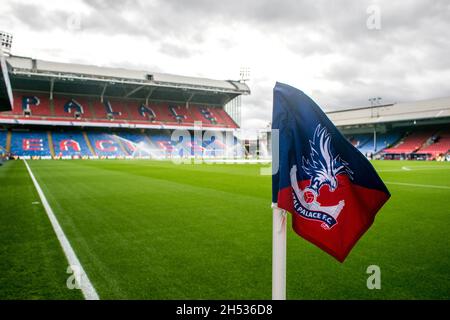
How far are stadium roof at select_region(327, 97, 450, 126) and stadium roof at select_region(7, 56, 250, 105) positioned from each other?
20.4 metres

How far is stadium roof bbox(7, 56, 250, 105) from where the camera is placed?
50.3 metres

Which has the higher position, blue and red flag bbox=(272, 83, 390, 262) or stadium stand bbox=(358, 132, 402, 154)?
stadium stand bbox=(358, 132, 402, 154)

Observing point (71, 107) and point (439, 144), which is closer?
point (439, 144)

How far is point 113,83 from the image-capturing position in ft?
181

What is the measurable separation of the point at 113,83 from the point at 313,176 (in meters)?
57.2

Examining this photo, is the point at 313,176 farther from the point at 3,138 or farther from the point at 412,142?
the point at 412,142

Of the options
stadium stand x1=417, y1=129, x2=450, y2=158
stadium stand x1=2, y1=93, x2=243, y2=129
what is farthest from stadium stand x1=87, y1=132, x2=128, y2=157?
stadium stand x1=417, y1=129, x2=450, y2=158

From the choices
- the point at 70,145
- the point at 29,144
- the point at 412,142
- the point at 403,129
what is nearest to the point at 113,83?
the point at 70,145

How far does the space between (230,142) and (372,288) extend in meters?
61.6

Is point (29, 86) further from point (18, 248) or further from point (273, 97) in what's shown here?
point (273, 97)

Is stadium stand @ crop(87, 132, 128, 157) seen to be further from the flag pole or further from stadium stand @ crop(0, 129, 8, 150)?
the flag pole

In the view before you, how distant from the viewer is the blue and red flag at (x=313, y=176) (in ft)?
7.57

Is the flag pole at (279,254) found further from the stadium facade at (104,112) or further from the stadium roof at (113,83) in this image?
the stadium roof at (113,83)
